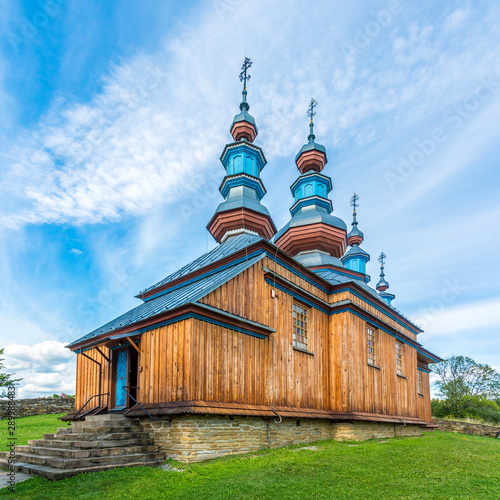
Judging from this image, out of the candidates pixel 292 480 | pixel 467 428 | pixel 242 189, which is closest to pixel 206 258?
pixel 242 189

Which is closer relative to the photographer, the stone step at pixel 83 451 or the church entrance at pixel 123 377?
the stone step at pixel 83 451

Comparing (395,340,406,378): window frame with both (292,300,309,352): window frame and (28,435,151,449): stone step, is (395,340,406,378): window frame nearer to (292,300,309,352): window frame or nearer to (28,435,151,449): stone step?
(292,300,309,352): window frame

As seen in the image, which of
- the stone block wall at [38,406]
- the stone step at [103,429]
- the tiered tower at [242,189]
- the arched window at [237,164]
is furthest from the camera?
the stone block wall at [38,406]

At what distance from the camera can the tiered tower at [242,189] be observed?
18328 mm

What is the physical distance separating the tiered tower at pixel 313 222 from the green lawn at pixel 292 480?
1121 centimetres

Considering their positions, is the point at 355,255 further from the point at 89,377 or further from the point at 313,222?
the point at 89,377

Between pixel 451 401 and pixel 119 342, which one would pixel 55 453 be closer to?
pixel 119 342

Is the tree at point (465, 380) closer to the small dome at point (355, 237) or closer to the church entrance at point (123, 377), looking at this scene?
the small dome at point (355, 237)

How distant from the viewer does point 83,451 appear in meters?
8.48

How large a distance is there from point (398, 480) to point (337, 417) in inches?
221

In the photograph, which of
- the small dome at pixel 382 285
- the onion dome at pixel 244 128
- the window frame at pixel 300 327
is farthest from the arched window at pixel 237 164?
the small dome at pixel 382 285

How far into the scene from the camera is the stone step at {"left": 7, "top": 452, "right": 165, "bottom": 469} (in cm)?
810

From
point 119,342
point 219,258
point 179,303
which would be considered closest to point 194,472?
point 179,303

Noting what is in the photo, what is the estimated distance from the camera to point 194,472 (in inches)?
322
